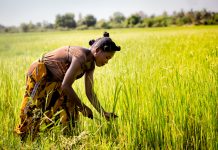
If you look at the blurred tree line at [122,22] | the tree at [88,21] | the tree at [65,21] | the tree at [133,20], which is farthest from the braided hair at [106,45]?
the tree at [65,21]

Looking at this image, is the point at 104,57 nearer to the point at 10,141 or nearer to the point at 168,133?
the point at 168,133

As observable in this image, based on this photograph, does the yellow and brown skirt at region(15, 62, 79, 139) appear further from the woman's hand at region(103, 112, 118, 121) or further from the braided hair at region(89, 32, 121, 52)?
the braided hair at region(89, 32, 121, 52)

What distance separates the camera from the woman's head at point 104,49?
2.03 metres

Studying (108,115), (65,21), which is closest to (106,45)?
(108,115)

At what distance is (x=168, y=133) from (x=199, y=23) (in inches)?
691

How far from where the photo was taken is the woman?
2.05m

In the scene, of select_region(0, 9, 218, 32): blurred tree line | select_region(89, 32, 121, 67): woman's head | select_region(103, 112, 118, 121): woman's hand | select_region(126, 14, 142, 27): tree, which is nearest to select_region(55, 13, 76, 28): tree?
select_region(0, 9, 218, 32): blurred tree line

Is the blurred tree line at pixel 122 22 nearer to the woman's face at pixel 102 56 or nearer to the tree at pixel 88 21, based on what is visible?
the tree at pixel 88 21

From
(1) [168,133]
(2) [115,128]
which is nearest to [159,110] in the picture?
(1) [168,133]

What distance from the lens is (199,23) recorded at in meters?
18.2

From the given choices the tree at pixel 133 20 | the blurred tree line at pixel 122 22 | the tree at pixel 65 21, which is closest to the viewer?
the blurred tree line at pixel 122 22

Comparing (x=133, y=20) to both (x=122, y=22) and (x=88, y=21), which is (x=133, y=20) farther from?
(x=88, y=21)

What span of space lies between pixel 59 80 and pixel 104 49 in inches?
19.0

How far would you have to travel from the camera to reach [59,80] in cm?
227
